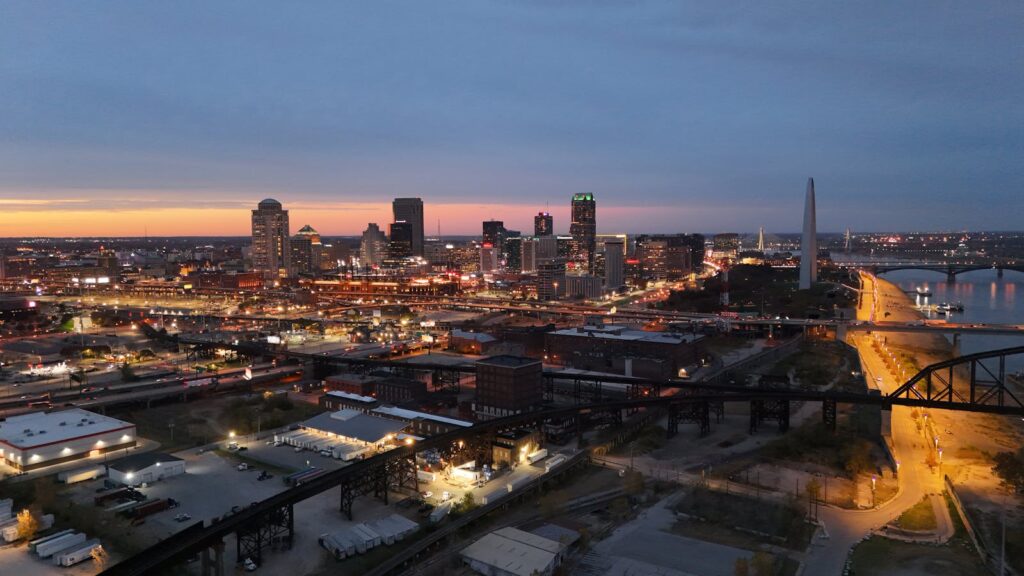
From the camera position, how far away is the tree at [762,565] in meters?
13.9

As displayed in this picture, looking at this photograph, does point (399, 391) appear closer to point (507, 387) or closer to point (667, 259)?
point (507, 387)

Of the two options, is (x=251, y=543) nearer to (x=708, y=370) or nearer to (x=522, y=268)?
(x=708, y=370)

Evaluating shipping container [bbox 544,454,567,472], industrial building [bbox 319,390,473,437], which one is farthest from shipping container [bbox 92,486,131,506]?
shipping container [bbox 544,454,567,472]

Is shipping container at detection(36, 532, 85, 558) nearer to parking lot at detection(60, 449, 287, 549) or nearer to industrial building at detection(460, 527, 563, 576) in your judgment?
parking lot at detection(60, 449, 287, 549)

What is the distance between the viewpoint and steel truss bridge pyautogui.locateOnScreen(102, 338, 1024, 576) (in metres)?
14.0

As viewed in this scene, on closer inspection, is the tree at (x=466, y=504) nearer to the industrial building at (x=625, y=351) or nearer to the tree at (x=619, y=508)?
the tree at (x=619, y=508)

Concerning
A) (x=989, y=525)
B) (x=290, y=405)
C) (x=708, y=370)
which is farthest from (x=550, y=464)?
(x=708, y=370)

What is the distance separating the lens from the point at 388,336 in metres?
50.6

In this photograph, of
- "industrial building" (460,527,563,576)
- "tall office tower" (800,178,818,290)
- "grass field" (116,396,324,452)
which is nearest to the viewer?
"industrial building" (460,527,563,576)

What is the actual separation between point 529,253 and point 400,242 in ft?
88.5

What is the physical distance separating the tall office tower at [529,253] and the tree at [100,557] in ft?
403

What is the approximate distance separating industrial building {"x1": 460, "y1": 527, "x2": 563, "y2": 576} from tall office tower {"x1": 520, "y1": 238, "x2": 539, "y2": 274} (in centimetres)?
12167

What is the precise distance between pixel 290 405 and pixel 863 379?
2927 centimetres

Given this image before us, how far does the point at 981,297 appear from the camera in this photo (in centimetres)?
7981
